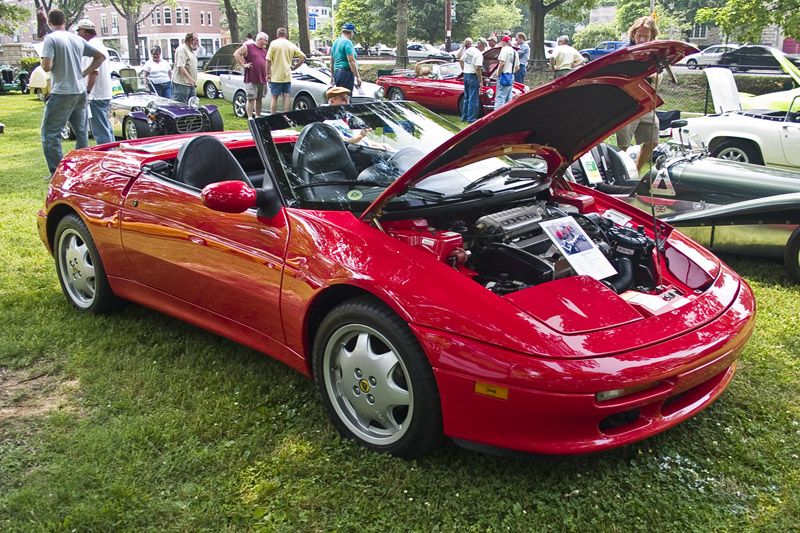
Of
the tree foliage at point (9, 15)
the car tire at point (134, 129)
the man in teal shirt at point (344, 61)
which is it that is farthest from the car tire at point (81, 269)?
the tree foliage at point (9, 15)

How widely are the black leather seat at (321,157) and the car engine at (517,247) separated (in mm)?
453

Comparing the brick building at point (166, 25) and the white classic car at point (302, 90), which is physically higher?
the brick building at point (166, 25)

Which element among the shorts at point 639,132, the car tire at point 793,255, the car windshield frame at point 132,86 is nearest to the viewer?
the car tire at point 793,255

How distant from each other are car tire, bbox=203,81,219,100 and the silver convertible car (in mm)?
2456

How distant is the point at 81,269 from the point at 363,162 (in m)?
2.10

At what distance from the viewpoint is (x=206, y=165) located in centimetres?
370

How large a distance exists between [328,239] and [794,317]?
3.06m

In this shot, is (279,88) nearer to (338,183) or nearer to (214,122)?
(214,122)

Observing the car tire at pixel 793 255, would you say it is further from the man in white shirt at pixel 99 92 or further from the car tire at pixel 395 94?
the car tire at pixel 395 94

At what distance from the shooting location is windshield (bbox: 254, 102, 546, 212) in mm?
3117

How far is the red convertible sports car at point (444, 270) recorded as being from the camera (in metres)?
2.38

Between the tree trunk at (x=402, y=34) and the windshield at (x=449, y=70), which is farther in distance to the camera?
the tree trunk at (x=402, y=34)

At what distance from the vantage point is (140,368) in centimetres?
361

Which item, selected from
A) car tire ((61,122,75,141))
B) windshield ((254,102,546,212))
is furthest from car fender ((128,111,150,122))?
windshield ((254,102,546,212))
